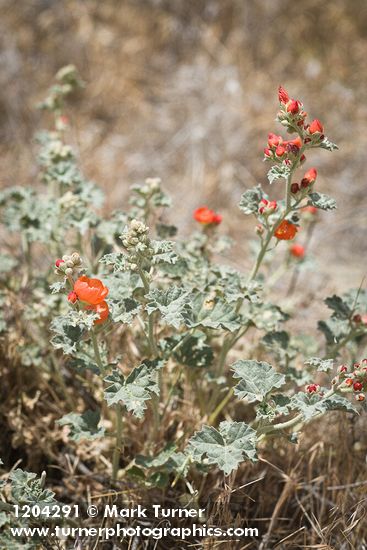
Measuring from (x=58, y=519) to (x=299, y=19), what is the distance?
4.45m

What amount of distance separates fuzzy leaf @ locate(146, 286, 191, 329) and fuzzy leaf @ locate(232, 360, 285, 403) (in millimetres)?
249

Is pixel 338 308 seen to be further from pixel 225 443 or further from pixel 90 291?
pixel 90 291

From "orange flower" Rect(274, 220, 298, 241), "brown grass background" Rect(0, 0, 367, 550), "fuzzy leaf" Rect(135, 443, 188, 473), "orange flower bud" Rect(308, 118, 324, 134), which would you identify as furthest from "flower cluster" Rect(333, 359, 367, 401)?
"brown grass background" Rect(0, 0, 367, 550)

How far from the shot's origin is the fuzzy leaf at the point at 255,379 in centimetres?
174

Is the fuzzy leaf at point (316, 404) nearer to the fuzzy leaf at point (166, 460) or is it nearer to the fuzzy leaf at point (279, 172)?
the fuzzy leaf at point (166, 460)

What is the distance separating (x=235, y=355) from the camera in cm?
276

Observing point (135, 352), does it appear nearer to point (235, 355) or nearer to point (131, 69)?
point (235, 355)

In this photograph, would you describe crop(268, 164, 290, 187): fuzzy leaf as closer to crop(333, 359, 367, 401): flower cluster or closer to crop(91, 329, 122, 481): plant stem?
crop(333, 359, 367, 401): flower cluster

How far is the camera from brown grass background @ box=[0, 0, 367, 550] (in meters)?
4.13

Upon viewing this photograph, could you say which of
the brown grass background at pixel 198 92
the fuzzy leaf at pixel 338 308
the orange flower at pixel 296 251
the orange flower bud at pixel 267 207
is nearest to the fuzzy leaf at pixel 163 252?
the orange flower bud at pixel 267 207

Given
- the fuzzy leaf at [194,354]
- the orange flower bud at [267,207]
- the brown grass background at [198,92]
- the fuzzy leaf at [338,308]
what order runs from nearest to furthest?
the orange flower bud at [267,207] < the fuzzy leaf at [194,354] < the fuzzy leaf at [338,308] < the brown grass background at [198,92]

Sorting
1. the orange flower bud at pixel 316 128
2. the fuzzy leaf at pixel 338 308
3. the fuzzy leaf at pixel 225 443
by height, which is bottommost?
the fuzzy leaf at pixel 225 443

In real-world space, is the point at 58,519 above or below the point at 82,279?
below

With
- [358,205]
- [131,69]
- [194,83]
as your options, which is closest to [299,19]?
[194,83]
